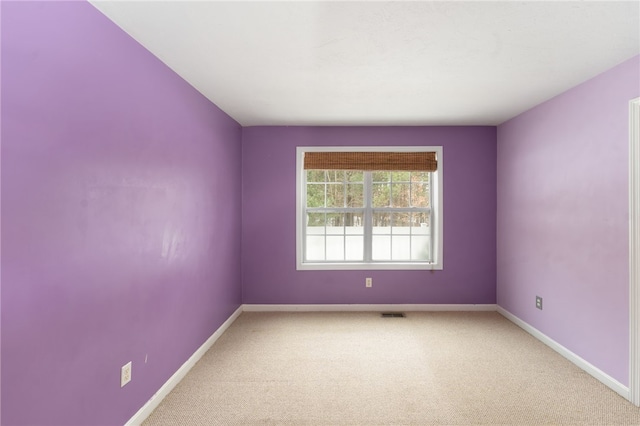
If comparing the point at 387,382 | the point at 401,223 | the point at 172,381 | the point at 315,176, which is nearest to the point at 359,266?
the point at 401,223

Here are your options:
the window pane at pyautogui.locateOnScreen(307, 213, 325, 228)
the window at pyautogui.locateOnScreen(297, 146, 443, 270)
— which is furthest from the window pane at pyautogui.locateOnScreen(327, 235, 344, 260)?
the window pane at pyautogui.locateOnScreen(307, 213, 325, 228)

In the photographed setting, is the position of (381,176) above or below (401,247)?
above

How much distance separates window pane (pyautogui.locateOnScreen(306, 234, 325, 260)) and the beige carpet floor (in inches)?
39.7

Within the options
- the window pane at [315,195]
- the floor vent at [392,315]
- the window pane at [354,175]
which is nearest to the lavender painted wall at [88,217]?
the window pane at [315,195]

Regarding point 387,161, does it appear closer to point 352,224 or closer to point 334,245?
point 352,224

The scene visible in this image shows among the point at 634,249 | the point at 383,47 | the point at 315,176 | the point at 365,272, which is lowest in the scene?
the point at 365,272

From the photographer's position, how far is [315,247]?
4.29m

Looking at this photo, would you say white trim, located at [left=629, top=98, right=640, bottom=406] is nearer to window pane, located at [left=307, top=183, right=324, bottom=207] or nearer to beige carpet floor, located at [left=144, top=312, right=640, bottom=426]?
beige carpet floor, located at [left=144, top=312, right=640, bottom=426]

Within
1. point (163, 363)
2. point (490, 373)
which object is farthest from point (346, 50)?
point (490, 373)

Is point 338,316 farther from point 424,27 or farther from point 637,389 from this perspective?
point 424,27

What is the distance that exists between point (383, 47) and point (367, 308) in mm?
3143

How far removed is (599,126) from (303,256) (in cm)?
326

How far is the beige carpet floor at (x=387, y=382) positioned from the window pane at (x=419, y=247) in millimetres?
1003

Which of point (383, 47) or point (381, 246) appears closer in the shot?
point (383, 47)
